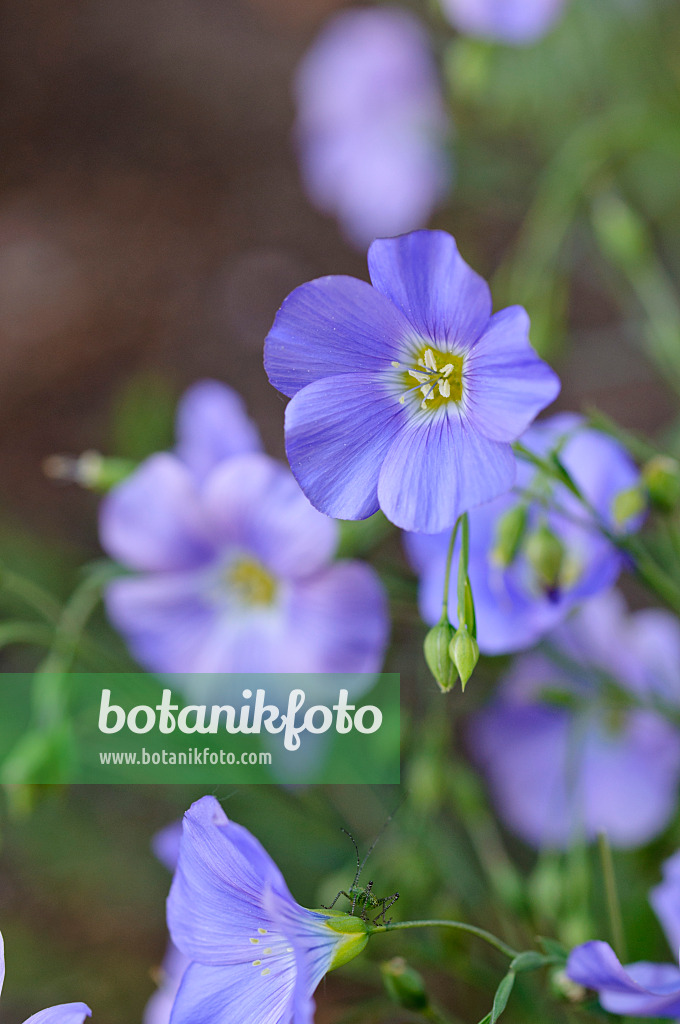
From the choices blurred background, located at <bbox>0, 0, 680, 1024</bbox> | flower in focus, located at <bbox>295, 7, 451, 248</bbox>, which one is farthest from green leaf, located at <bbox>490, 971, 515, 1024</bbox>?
flower in focus, located at <bbox>295, 7, 451, 248</bbox>

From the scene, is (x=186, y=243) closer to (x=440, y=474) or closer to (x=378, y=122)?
(x=378, y=122)

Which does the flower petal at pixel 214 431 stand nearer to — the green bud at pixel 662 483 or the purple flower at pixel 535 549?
the purple flower at pixel 535 549

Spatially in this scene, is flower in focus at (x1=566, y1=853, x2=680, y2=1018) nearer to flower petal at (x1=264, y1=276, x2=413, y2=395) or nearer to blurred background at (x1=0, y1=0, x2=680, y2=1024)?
flower petal at (x1=264, y1=276, x2=413, y2=395)

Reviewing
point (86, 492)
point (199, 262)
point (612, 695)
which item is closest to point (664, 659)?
point (612, 695)

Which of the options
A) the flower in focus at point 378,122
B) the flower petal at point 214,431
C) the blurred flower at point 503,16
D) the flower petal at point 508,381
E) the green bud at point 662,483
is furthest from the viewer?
the flower in focus at point 378,122

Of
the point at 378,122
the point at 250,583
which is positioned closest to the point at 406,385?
the point at 250,583
